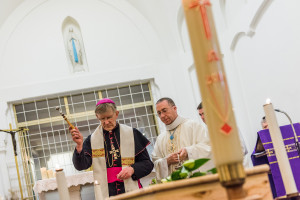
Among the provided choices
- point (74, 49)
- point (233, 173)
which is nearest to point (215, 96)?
point (233, 173)

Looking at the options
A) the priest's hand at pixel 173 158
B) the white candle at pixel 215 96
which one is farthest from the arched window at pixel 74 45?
the white candle at pixel 215 96

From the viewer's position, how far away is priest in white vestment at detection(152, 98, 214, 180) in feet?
14.7

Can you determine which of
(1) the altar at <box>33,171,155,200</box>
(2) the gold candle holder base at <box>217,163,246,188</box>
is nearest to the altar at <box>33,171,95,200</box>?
(1) the altar at <box>33,171,155,200</box>

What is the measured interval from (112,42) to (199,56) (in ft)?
37.7

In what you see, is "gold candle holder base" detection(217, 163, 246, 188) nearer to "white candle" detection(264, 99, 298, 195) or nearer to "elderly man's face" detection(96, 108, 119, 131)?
"white candle" detection(264, 99, 298, 195)

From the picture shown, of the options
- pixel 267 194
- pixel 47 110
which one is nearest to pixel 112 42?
pixel 47 110

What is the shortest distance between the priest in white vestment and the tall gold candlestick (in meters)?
3.27

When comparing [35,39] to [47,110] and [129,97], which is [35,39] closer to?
[47,110]

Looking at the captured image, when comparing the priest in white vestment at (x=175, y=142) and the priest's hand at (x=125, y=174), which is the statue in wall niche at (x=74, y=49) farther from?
the priest's hand at (x=125, y=174)

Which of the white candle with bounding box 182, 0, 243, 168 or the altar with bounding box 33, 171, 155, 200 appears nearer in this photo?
the white candle with bounding box 182, 0, 243, 168

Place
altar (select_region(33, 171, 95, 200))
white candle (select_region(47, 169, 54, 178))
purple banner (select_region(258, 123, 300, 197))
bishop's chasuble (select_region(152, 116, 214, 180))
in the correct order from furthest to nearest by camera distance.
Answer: white candle (select_region(47, 169, 54, 178)), altar (select_region(33, 171, 95, 200)), purple banner (select_region(258, 123, 300, 197)), bishop's chasuble (select_region(152, 116, 214, 180))

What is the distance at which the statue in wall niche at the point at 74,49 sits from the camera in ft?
40.1

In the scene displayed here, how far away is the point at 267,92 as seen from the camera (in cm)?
802

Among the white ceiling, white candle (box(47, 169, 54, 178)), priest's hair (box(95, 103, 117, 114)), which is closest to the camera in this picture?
priest's hair (box(95, 103, 117, 114))
